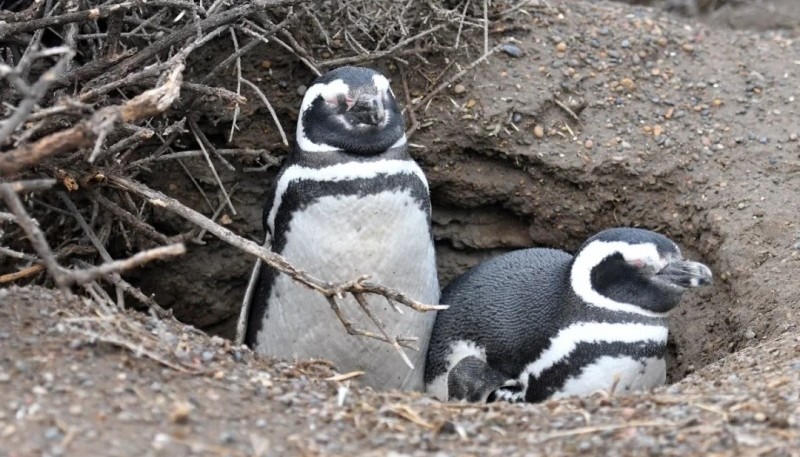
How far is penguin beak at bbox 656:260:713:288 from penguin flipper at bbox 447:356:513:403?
1.95 ft

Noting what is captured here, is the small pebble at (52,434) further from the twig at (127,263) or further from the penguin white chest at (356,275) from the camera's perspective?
the penguin white chest at (356,275)

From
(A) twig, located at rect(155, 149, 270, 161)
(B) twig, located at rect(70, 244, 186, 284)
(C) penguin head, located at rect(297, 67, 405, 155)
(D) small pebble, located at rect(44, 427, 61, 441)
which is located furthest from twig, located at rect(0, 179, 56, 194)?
(A) twig, located at rect(155, 149, 270, 161)

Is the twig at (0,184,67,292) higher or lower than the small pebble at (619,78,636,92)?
higher

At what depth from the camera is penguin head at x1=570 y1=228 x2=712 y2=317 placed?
137 inches

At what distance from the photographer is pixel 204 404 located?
2520mm

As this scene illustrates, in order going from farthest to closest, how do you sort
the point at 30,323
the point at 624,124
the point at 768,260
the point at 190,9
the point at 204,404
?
the point at 624,124 < the point at 768,260 < the point at 190,9 < the point at 30,323 < the point at 204,404

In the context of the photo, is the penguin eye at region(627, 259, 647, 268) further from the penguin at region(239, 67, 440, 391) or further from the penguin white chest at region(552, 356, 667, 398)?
the penguin at region(239, 67, 440, 391)

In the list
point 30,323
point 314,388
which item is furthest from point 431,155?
point 30,323

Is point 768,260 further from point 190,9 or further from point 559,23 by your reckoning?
point 190,9

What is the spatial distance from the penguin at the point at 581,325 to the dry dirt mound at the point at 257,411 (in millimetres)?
579

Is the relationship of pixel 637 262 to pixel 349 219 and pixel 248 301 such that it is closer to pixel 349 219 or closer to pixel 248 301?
pixel 349 219

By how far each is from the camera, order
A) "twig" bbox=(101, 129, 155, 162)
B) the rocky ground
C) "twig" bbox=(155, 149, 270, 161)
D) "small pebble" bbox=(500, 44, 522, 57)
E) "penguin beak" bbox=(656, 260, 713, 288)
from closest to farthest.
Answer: the rocky ground, "twig" bbox=(101, 129, 155, 162), "penguin beak" bbox=(656, 260, 713, 288), "twig" bbox=(155, 149, 270, 161), "small pebble" bbox=(500, 44, 522, 57)

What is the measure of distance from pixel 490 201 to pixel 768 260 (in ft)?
3.63

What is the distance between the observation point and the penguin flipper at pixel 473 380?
12.1 ft
